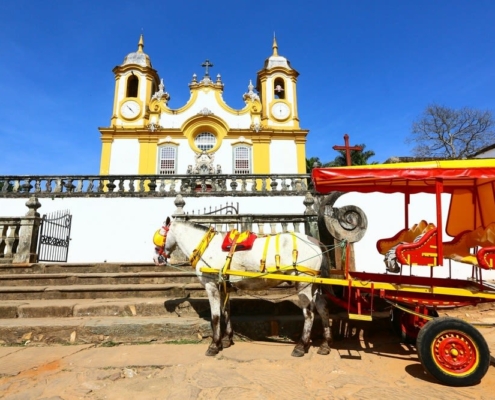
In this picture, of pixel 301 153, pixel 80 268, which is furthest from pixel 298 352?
pixel 301 153

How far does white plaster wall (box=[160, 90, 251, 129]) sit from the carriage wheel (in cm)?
1982

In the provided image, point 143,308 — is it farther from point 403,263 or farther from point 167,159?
point 167,159

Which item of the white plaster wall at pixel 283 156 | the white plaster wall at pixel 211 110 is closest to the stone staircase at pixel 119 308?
the white plaster wall at pixel 283 156

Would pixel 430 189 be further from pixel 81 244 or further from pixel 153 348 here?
pixel 81 244

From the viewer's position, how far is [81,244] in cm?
1009

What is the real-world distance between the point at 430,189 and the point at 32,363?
5758 mm

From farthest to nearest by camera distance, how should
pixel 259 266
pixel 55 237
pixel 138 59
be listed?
pixel 138 59
pixel 55 237
pixel 259 266

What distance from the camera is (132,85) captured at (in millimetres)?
23875

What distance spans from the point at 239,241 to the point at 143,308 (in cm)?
220

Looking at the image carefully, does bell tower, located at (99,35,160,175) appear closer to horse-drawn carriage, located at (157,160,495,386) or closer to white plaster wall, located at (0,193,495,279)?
white plaster wall, located at (0,193,495,279)

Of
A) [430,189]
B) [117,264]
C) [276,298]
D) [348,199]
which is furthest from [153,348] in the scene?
[348,199]

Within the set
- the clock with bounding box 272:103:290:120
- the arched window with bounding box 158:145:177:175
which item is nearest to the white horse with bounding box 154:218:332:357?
the arched window with bounding box 158:145:177:175

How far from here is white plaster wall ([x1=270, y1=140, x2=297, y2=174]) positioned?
20734 mm

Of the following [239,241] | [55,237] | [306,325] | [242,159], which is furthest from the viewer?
[242,159]
